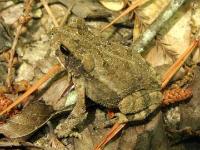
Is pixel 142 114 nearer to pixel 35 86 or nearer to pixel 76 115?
pixel 76 115

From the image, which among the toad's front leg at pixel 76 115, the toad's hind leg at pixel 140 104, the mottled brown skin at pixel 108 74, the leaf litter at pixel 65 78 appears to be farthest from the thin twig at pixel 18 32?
the toad's hind leg at pixel 140 104

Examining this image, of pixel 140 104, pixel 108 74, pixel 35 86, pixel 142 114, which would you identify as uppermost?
→ pixel 108 74

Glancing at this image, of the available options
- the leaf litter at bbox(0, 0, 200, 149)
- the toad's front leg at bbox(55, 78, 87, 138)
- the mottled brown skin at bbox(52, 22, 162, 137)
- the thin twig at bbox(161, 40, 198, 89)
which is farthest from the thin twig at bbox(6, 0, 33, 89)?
the thin twig at bbox(161, 40, 198, 89)

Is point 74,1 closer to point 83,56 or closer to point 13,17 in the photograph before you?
point 13,17

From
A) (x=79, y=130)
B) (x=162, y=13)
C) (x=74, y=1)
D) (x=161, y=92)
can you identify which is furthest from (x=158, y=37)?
(x=79, y=130)

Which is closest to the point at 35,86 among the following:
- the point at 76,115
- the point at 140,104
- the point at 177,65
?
the point at 76,115

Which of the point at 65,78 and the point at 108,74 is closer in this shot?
the point at 108,74

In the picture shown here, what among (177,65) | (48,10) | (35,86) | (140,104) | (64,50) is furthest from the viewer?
(48,10)
